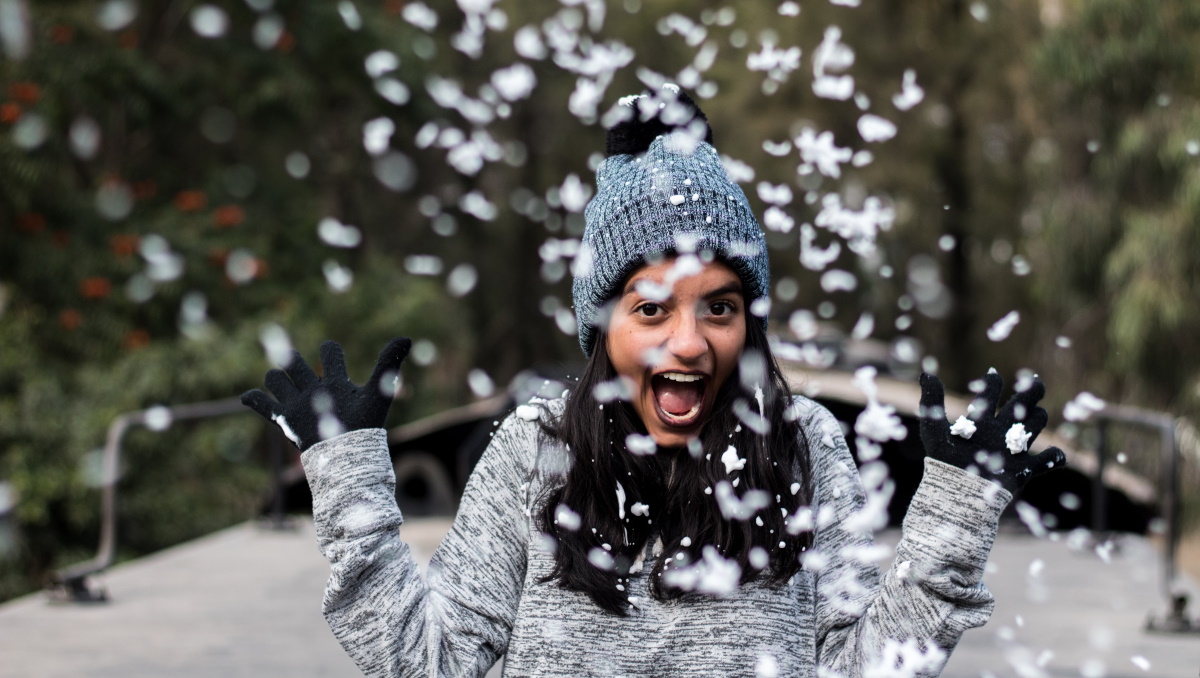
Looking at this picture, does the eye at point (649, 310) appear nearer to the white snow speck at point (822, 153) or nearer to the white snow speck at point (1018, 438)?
the white snow speck at point (1018, 438)

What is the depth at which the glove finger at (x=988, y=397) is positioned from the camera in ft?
5.73

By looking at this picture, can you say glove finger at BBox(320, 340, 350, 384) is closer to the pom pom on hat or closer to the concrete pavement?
the pom pom on hat

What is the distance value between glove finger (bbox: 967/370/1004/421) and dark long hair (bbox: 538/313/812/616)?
0.99 ft

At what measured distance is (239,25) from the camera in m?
10.5

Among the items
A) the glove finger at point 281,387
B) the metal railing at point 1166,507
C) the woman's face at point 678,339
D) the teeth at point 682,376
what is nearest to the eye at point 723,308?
the woman's face at point 678,339

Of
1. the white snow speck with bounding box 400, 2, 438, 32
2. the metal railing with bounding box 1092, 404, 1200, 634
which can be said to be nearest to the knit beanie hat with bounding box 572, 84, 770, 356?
the metal railing with bounding box 1092, 404, 1200, 634

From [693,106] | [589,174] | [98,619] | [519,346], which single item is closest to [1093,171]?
[589,174]

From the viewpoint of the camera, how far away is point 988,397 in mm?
1747

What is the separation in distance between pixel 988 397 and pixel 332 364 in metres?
0.85

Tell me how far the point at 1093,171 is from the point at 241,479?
6.79 m

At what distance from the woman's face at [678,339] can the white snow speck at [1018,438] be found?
1.29 feet

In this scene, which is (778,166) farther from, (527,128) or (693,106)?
(693,106)

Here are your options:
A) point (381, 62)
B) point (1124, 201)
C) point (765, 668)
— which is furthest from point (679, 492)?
point (1124, 201)

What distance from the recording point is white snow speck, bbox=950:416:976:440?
5.85 feet
